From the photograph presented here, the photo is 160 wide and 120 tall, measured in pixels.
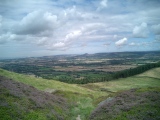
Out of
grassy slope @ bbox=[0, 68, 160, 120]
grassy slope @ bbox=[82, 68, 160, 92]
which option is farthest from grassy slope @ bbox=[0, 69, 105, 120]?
grassy slope @ bbox=[82, 68, 160, 92]

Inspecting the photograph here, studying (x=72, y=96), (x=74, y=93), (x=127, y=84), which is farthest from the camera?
(x=127, y=84)

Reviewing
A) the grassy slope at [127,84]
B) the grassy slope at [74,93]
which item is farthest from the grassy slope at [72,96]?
the grassy slope at [127,84]

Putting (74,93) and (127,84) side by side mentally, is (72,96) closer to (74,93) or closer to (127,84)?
(74,93)

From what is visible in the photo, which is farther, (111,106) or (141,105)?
(111,106)

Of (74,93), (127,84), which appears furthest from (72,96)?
(127,84)

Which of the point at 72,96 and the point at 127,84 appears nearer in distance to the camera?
the point at 72,96

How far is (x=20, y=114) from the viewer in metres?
20.2

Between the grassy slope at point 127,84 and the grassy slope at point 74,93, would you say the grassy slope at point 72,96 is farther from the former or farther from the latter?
the grassy slope at point 127,84

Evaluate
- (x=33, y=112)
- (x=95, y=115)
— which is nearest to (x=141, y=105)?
(x=95, y=115)

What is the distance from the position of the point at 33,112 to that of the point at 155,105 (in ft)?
59.5

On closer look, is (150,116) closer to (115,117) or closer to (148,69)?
(115,117)

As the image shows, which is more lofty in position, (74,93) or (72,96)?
(72,96)

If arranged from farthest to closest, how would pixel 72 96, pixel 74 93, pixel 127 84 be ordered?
1. pixel 127 84
2. pixel 74 93
3. pixel 72 96

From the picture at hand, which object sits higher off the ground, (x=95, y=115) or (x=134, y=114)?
(x=134, y=114)
